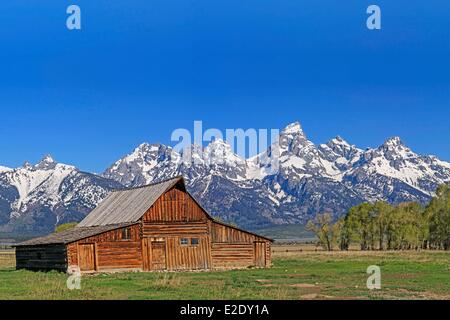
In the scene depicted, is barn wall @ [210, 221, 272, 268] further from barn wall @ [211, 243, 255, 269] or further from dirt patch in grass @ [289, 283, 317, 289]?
dirt patch in grass @ [289, 283, 317, 289]

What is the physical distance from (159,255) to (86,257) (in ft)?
19.8

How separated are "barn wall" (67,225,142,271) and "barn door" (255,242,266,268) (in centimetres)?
1049

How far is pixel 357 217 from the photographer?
13850 cm

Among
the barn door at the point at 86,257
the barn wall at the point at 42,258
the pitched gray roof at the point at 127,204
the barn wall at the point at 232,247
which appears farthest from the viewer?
the barn wall at the point at 232,247

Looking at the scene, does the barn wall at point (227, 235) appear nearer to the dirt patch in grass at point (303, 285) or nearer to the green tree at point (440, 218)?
the dirt patch in grass at point (303, 285)

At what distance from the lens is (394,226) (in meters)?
133

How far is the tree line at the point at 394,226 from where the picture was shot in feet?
431

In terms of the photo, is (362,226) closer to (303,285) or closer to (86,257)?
(86,257)

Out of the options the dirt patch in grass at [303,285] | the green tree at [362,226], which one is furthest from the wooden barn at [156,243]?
the green tree at [362,226]

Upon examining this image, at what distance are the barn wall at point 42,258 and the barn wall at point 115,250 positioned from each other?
60.8 inches

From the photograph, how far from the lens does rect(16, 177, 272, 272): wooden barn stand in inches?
2309

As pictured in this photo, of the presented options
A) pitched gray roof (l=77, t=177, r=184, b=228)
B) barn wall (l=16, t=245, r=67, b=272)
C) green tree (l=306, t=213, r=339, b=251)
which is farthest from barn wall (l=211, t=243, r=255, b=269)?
green tree (l=306, t=213, r=339, b=251)

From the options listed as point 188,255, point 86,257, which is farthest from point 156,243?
point 86,257

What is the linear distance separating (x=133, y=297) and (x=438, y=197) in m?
113
